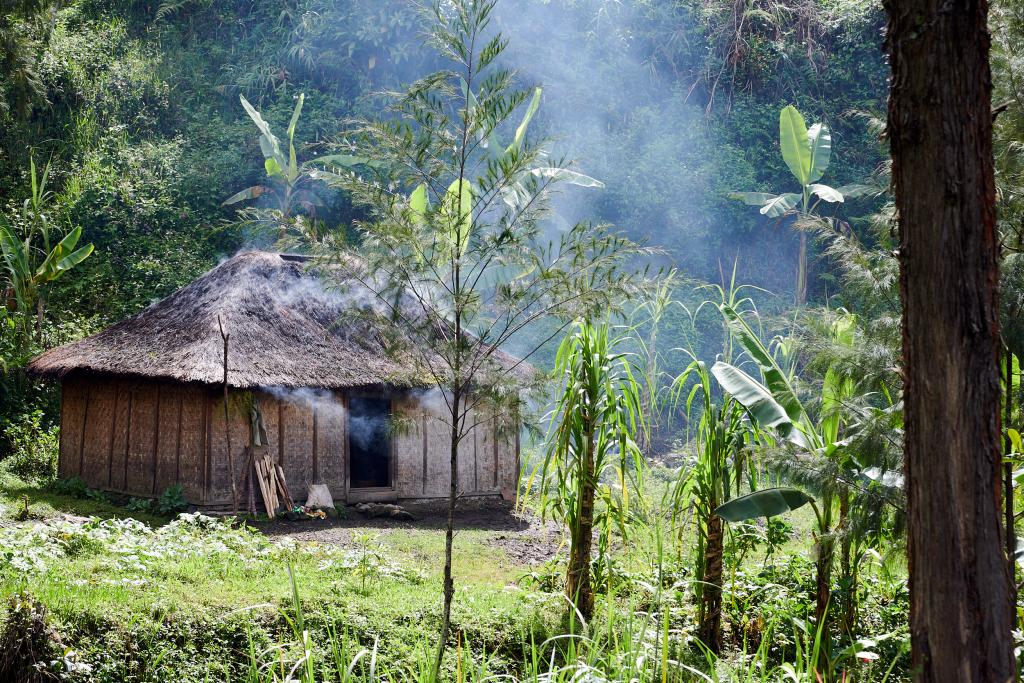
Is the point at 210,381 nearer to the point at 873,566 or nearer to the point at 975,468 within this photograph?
the point at 873,566

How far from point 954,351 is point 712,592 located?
9.57ft

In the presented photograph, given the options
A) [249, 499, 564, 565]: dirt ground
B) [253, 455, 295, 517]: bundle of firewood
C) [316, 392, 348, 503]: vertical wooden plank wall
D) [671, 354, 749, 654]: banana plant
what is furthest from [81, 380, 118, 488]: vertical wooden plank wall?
[671, 354, 749, 654]: banana plant

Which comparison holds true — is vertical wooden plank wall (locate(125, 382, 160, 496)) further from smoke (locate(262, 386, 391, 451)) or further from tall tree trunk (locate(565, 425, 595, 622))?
tall tree trunk (locate(565, 425, 595, 622))

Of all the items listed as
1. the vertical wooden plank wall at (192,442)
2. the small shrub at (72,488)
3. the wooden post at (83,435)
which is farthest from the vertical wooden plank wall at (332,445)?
the wooden post at (83,435)

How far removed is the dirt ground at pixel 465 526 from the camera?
8.77 metres

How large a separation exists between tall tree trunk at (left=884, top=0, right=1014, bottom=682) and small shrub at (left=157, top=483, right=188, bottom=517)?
27.8 ft

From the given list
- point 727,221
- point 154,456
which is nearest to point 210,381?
point 154,456

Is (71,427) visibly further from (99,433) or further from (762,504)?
(762,504)

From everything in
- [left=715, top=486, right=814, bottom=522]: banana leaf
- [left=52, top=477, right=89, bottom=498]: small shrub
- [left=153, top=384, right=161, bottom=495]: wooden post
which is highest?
[left=153, top=384, right=161, bottom=495]: wooden post

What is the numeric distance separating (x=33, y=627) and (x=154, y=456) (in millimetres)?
6201

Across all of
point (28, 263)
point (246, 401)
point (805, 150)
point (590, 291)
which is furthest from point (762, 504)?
point (28, 263)

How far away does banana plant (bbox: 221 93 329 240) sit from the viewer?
1605 cm

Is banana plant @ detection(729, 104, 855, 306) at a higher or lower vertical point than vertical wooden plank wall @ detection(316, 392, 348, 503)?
higher

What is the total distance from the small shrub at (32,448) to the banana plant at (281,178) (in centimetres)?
501
